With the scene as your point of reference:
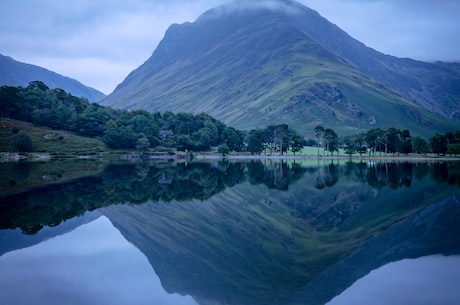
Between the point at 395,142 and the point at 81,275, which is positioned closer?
the point at 81,275

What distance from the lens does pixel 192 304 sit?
40.9 ft

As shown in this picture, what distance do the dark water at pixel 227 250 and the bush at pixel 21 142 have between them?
9707cm

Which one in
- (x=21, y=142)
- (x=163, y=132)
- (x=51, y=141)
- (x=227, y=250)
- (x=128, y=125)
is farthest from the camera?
(x=163, y=132)

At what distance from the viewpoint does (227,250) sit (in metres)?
18.5

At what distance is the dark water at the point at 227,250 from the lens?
13.1m

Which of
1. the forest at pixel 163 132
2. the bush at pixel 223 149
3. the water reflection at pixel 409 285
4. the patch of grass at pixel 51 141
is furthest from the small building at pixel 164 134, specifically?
the water reflection at pixel 409 285

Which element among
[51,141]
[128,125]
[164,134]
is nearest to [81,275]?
[51,141]

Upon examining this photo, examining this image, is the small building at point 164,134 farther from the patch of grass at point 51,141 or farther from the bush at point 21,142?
the bush at point 21,142

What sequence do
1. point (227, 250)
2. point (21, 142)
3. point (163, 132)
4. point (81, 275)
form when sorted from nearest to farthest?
1. point (81, 275)
2. point (227, 250)
3. point (21, 142)
4. point (163, 132)

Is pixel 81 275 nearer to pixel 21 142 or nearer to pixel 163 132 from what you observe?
pixel 21 142

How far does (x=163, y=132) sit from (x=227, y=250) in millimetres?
160685

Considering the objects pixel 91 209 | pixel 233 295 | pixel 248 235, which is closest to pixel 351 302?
pixel 233 295

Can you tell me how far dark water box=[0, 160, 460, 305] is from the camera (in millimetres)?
13123

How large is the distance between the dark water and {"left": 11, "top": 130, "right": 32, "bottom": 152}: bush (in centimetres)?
9707
